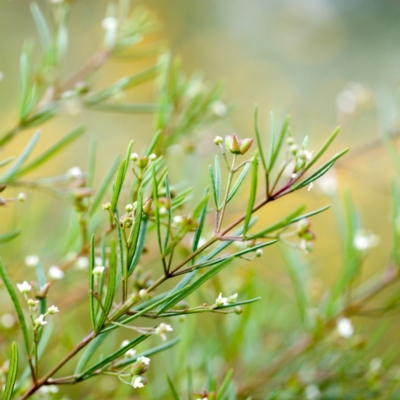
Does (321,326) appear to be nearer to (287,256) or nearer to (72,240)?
(287,256)

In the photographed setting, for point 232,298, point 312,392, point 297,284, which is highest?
point 232,298

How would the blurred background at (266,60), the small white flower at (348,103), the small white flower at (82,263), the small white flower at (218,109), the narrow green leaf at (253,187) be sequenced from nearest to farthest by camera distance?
the narrow green leaf at (253,187)
the small white flower at (82,263)
the small white flower at (218,109)
the small white flower at (348,103)
the blurred background at (266,60)

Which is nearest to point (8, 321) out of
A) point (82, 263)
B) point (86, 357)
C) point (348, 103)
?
point (82, 263)

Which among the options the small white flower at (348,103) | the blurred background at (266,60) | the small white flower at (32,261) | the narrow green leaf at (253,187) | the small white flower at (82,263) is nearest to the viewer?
the narrow green leaf at (253,187)

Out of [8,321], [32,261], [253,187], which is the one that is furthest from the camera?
[8,321]

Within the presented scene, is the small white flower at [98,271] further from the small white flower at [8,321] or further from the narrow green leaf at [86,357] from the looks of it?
the small white flower at [8,321]

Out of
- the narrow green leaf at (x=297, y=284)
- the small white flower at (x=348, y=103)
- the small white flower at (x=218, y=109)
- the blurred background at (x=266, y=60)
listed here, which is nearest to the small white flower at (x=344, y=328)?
the narrow green leaf at (x=297, y=284)

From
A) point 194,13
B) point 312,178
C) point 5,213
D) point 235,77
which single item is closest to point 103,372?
point 312,178

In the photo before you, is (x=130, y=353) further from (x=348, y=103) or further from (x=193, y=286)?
(x=348, y=103)
